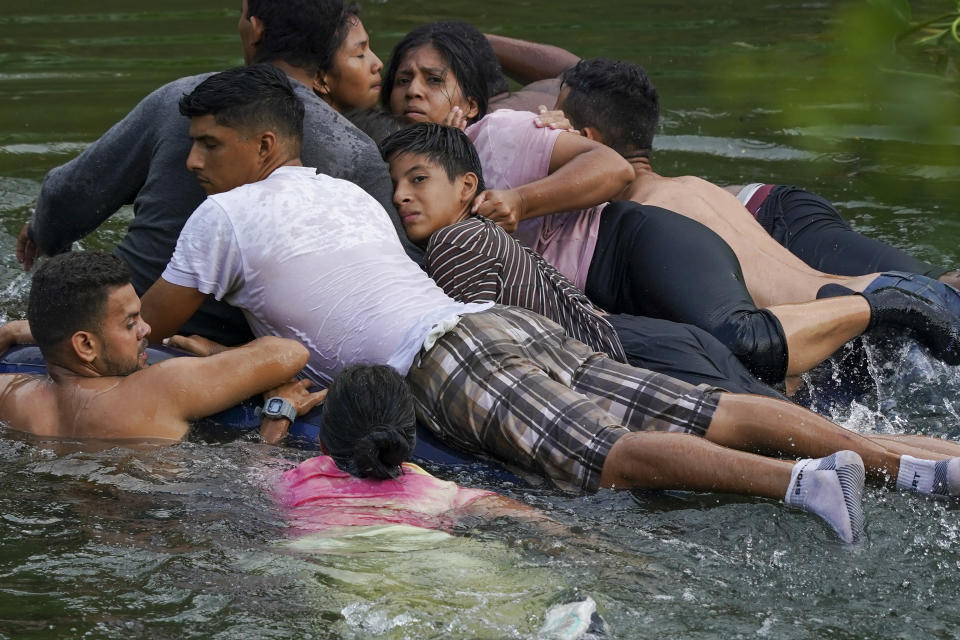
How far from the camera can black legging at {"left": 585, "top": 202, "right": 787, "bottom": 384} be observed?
16.3ft

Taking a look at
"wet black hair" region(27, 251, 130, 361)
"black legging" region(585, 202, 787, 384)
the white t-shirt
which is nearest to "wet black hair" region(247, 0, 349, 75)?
the white t-shirt

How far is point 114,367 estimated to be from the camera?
4375mm

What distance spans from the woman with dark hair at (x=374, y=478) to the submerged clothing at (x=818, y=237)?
272 cm

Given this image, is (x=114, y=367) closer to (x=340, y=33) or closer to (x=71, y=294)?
(x=71, y=294)

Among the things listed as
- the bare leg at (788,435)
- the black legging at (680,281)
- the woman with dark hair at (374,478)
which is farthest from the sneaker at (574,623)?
the black legging at (680,281)

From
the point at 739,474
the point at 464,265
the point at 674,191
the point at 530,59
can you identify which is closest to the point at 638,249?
the point at 674,191

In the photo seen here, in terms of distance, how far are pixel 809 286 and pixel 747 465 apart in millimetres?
1813

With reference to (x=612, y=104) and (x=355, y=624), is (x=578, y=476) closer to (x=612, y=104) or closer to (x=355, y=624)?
(x=355, y=624)

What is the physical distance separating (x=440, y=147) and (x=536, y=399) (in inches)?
51.3

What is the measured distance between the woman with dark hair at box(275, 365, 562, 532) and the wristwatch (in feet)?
1.80

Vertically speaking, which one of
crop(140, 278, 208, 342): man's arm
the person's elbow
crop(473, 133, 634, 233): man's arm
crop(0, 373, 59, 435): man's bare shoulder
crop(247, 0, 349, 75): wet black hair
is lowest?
crop(0, 373, 59, 435): man's bare shoulder

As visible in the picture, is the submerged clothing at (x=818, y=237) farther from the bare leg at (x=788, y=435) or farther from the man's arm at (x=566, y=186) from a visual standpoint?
the bare leg at (x=788, y=435)

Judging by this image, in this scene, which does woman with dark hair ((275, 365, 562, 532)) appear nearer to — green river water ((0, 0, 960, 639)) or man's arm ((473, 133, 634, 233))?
green river water ((0, 0, 960, 639))

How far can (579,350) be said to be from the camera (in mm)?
4551
